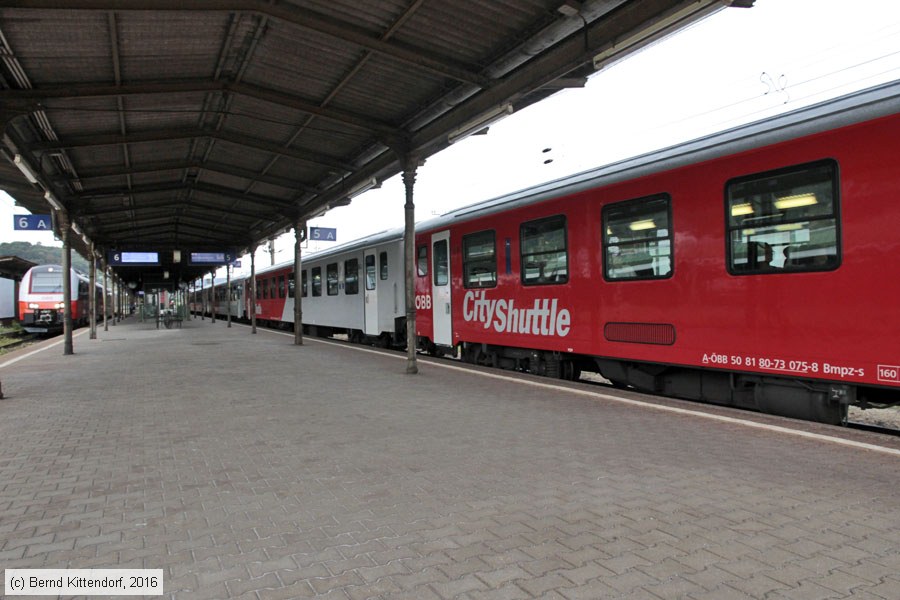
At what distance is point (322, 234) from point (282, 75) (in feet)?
44.5

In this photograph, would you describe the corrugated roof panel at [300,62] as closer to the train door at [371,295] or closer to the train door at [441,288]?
the train door at [441,288]

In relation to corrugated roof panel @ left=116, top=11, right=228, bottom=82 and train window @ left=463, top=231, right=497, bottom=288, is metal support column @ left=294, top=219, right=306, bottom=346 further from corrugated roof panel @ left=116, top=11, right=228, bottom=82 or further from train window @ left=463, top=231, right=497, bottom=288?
corrugated roof panel @ left=116, top=11, right=228, bottom=82

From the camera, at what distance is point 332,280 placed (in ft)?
62.0

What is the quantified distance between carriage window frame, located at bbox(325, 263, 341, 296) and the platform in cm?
1126

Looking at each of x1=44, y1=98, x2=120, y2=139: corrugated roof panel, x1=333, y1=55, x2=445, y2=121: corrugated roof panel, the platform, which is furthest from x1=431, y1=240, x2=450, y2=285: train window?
x1=44, y1=98, x2=120, y2=139: corrugated roof panel

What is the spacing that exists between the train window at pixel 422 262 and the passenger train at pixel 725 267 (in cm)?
209

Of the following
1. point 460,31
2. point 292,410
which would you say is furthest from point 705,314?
point 292,410

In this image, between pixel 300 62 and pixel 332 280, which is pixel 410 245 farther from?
pixel 332 280

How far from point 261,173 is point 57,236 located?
288 inches

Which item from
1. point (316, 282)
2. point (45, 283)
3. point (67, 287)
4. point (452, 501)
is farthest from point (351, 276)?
point (45, 283)

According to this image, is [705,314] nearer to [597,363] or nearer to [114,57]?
[597,363]

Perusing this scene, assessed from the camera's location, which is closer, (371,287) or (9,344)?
(371,287)

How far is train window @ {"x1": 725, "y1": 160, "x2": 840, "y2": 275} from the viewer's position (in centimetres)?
530

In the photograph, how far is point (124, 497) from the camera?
13.3ft
